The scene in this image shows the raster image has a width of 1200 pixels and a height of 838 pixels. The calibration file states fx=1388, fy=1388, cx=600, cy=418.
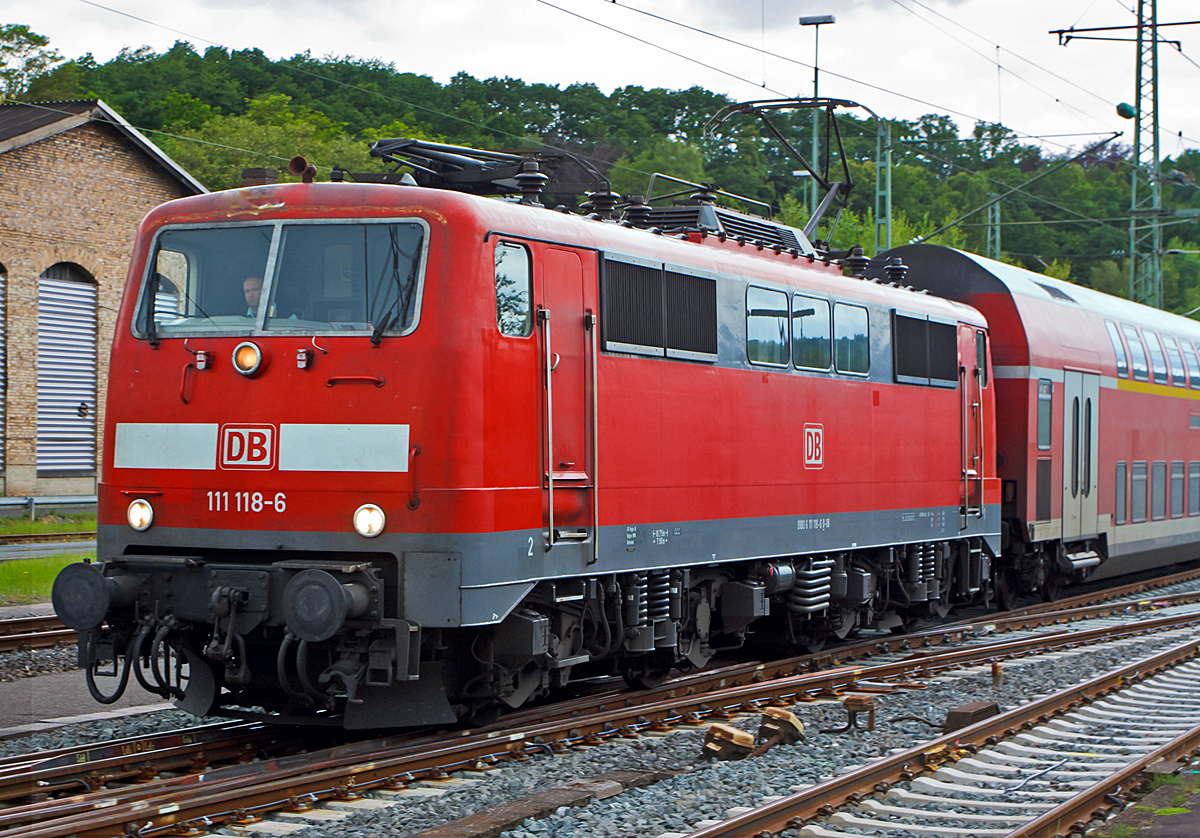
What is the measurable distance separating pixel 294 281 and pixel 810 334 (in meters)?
5.26

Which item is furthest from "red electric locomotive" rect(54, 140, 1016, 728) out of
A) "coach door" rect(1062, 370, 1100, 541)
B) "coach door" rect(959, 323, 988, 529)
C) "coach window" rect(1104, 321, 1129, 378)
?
"coach window" rect(1104, 321, 1129, 378)

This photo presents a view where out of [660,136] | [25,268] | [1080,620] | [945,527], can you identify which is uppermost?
[660,136]

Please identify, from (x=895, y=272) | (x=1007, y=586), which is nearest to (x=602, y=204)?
(x=895, y=272)

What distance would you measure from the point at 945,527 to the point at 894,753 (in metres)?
6.44

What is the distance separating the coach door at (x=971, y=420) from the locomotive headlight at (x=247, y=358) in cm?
917

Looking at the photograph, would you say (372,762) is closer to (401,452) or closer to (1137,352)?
(401,452)

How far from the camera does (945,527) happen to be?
14.9 meters

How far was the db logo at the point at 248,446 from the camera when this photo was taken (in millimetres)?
8469

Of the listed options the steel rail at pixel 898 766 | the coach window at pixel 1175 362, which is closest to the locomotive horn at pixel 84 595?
the steel rail at pixel 898 766

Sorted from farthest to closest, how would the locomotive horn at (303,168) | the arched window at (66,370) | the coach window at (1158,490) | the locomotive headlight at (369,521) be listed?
1. the arched window at (66,370)
2. the coach window at (1158,490)
3. the locomotive horn at (303,168)
4. the locomotive headlight at (369,521)

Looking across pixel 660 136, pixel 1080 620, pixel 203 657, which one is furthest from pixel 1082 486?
pixel 660 136

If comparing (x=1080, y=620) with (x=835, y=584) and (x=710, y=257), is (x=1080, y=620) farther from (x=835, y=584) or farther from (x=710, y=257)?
(x=710, y=257)

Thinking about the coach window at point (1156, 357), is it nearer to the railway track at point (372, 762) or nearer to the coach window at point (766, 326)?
the railway track at point (372, 762)

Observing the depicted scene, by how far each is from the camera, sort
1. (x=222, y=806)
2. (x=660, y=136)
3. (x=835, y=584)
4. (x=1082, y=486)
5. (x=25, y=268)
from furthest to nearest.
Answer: (x=660, y=136)
(x=25, y=268)
(x=1082, y=486)
(x=835, y=584)
(x=222, y=806)
